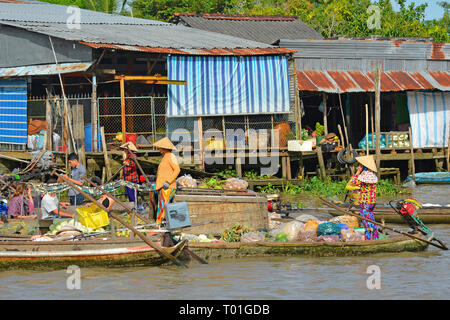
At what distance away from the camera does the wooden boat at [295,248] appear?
36.8 ft

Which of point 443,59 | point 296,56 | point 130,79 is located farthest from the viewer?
point 443,59

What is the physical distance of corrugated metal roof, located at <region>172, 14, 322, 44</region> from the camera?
83.7 feet

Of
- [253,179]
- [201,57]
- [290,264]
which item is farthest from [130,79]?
[290,264]

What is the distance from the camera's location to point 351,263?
11242mm

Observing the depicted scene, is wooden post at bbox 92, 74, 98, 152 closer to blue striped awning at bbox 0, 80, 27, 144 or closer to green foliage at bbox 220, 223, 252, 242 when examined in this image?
blue striped awning at bbox 0, 80, 27, 144

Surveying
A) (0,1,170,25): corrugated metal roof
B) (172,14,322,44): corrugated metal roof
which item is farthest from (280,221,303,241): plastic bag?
(172,14,322,44): corrugated metal roof

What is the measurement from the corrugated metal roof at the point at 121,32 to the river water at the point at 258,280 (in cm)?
805

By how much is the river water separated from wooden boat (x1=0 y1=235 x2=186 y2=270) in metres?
0.15

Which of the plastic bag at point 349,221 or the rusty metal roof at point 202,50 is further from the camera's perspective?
the rusty metal roof at point 202,50

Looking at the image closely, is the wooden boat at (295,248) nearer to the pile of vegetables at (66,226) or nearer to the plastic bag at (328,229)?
the plastic bag at (328,229)

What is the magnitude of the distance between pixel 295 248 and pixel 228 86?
854cm

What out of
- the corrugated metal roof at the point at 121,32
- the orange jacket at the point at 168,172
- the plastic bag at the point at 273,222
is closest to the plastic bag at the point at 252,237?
the plastic bag at the point at 273,222

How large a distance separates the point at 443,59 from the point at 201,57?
29.1 ft
